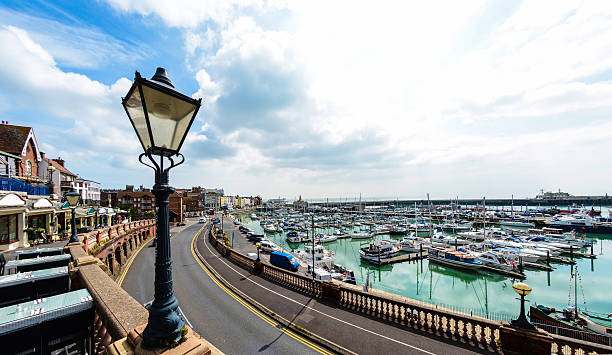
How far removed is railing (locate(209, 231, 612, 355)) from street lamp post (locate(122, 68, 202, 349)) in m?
10.5

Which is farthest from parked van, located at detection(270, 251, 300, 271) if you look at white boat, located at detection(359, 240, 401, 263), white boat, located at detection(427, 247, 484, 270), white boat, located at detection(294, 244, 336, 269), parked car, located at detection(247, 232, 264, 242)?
white boat, located at detection(427, 247, 484, 270)

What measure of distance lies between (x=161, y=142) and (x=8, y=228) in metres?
25.0

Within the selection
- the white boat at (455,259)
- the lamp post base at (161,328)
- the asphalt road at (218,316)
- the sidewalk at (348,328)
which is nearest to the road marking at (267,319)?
the asphalt road at (218,316)

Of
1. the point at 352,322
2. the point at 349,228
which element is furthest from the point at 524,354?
the point at 349,228

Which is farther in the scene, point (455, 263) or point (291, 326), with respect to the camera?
point (455, 263)

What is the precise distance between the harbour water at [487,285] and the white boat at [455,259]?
3.11ft

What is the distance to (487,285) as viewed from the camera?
97.2ft

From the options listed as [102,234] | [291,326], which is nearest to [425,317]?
[291,326]

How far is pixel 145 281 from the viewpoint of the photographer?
1864cm

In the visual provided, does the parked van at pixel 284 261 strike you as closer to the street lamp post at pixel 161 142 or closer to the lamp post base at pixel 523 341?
the lamp post base at pixel 523 341

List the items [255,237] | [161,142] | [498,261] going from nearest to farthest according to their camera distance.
Result: [161,142]
[498,261]
[255,237]

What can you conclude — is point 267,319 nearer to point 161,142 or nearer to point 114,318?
point 114,318

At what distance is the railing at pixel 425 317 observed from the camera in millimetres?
8086

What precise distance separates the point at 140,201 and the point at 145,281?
263 feet
